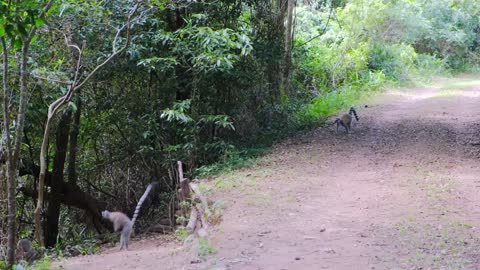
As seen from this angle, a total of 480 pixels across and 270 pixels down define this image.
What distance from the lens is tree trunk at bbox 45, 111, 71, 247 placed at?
43.0 feet

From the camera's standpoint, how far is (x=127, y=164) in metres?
13.6

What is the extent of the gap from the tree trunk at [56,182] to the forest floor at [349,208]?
12.8 ft

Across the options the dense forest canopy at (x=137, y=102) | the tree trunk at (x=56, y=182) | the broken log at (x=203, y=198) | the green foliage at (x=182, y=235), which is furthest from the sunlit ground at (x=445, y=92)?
the green foliage at (x=182, y=235)

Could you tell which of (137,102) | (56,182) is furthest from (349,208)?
(56,182)

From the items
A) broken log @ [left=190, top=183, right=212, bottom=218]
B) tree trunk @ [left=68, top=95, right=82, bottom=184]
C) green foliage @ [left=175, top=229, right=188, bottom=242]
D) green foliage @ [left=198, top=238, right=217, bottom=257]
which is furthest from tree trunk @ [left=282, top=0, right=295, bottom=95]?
green foliage @ [left=198, top=238, right=217, bottom=257]

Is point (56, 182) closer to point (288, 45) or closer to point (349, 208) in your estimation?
point (349, 208)

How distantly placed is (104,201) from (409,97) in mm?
13024

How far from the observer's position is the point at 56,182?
1343 centimetres

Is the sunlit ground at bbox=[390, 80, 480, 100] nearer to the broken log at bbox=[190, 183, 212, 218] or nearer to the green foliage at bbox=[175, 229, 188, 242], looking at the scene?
the broken log at bbox=[190, 183, 212, 218]

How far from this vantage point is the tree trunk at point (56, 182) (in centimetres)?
1310

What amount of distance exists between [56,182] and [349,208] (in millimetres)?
7681

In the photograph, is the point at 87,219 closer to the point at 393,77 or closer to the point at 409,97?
the point at 409,97

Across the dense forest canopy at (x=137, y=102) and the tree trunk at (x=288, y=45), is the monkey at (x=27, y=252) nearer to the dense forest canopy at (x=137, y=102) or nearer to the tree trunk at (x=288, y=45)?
the dense forest canopy at (x=137, y=102)

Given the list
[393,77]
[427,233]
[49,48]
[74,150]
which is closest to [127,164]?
[74,150]
